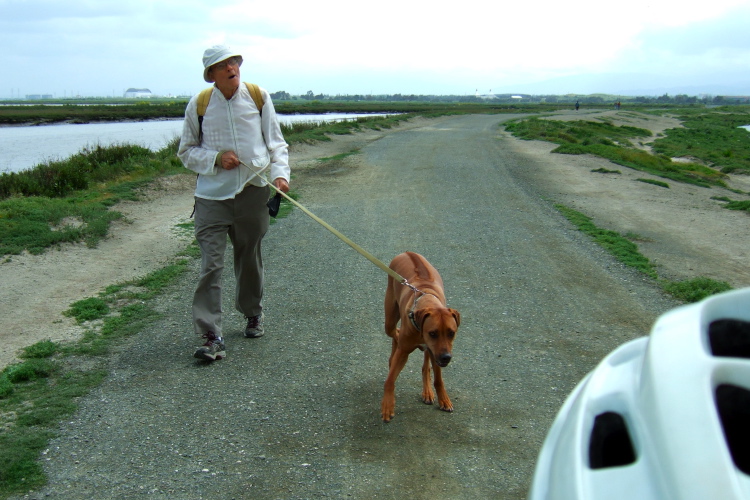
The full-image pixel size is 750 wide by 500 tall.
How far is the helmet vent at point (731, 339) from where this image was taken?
1.66 m

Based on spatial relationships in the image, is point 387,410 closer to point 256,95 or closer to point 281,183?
point 281,183

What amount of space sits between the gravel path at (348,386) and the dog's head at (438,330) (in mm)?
556

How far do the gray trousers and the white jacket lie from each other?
0.10 metres

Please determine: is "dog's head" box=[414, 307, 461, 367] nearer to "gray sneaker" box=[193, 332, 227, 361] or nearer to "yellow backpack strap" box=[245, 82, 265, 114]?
"gray sneaker" box=[193, 332, 227, 361]

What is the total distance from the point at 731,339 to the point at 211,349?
3.87 meters

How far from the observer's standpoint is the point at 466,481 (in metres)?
3.26

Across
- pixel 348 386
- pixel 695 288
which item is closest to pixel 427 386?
pixel 348 386

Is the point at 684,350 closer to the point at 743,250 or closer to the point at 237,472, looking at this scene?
the point at 237,472

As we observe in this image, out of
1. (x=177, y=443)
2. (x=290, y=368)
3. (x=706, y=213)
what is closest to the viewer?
(x=177, y=443)

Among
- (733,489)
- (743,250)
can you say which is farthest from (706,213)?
(733,489)

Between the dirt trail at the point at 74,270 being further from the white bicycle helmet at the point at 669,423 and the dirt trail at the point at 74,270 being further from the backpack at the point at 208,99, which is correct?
the white bicycle helmet at the point at 669,423

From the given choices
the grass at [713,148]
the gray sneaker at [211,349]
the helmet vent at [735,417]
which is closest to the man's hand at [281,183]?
the gray sneaker at [211,349]

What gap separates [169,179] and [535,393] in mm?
11361

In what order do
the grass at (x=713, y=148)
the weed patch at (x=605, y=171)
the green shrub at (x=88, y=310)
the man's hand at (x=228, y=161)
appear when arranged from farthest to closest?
1. the grass at (x=713, y=148)
2. the weed patch at (x=605, y=171)
3. the green shrub at (x=88, y=310)
4. the man's hand at (x=228, y=161)
